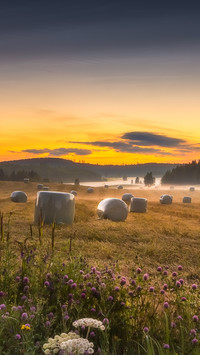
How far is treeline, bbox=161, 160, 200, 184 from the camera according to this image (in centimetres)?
14650

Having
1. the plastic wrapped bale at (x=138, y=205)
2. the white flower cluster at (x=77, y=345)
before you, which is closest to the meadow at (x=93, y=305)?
the white flower cluster at (x=77, y=345)

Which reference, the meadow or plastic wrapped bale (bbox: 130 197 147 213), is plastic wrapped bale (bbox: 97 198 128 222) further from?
the meadow

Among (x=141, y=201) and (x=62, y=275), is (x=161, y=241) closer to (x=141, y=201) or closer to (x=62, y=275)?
(x=62, y=275)

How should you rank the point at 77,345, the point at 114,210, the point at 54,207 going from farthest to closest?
1. the point at 114,210
2. the point at 54,207
3. the point at 77,345

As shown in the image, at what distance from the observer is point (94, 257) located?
1096 cm

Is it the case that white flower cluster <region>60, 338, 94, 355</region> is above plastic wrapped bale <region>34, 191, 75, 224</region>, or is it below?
above

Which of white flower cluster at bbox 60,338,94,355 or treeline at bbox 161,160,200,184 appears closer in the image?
white flower cluster at bbox 60,338,94,355

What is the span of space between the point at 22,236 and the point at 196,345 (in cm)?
1062

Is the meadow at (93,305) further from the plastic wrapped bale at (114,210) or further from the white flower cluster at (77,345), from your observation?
the plastic wrapped bale at (114,210)

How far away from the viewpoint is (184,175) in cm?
15012

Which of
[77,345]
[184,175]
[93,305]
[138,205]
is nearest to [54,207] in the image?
[138,205]

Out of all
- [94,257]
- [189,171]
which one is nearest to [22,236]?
[94,257]

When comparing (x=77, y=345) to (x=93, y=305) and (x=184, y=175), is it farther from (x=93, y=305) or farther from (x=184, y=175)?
(x=184, y=175)

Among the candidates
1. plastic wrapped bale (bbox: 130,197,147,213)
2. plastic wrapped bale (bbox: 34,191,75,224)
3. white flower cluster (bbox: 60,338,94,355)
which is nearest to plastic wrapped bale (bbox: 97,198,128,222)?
plastic wrapped bale (bbox: 34,191,75,224)
